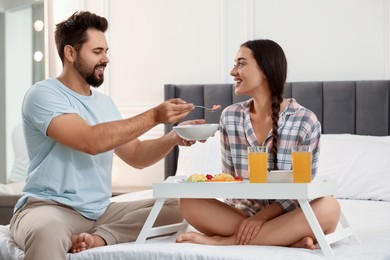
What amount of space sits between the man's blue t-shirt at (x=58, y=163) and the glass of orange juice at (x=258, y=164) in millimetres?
665

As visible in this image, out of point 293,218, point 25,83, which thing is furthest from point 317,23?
point 293,218

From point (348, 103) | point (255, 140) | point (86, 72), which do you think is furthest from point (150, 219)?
point (348, 103)

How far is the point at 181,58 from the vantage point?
4910 millimetres

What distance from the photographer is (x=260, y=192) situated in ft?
8.30

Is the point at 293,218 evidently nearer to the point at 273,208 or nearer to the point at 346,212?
the point at 273,208

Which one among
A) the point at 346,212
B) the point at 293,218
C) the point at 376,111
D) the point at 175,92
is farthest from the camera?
the point at 175,92

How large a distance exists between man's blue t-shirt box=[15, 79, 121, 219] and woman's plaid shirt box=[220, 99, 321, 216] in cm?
48

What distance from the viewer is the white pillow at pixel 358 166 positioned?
12.9 ft

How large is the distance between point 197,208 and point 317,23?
2.16m

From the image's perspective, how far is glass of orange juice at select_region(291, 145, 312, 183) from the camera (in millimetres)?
2549

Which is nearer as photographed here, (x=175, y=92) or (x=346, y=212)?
(x=346, y=212)

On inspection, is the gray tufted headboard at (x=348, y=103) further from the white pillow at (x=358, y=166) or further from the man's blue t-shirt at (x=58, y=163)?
the man's blue t-shirt at (x=58, y=163)

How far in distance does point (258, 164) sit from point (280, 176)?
0.35 ft

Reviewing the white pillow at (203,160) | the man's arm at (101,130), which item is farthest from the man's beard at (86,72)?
the white pillow at (203,160)
